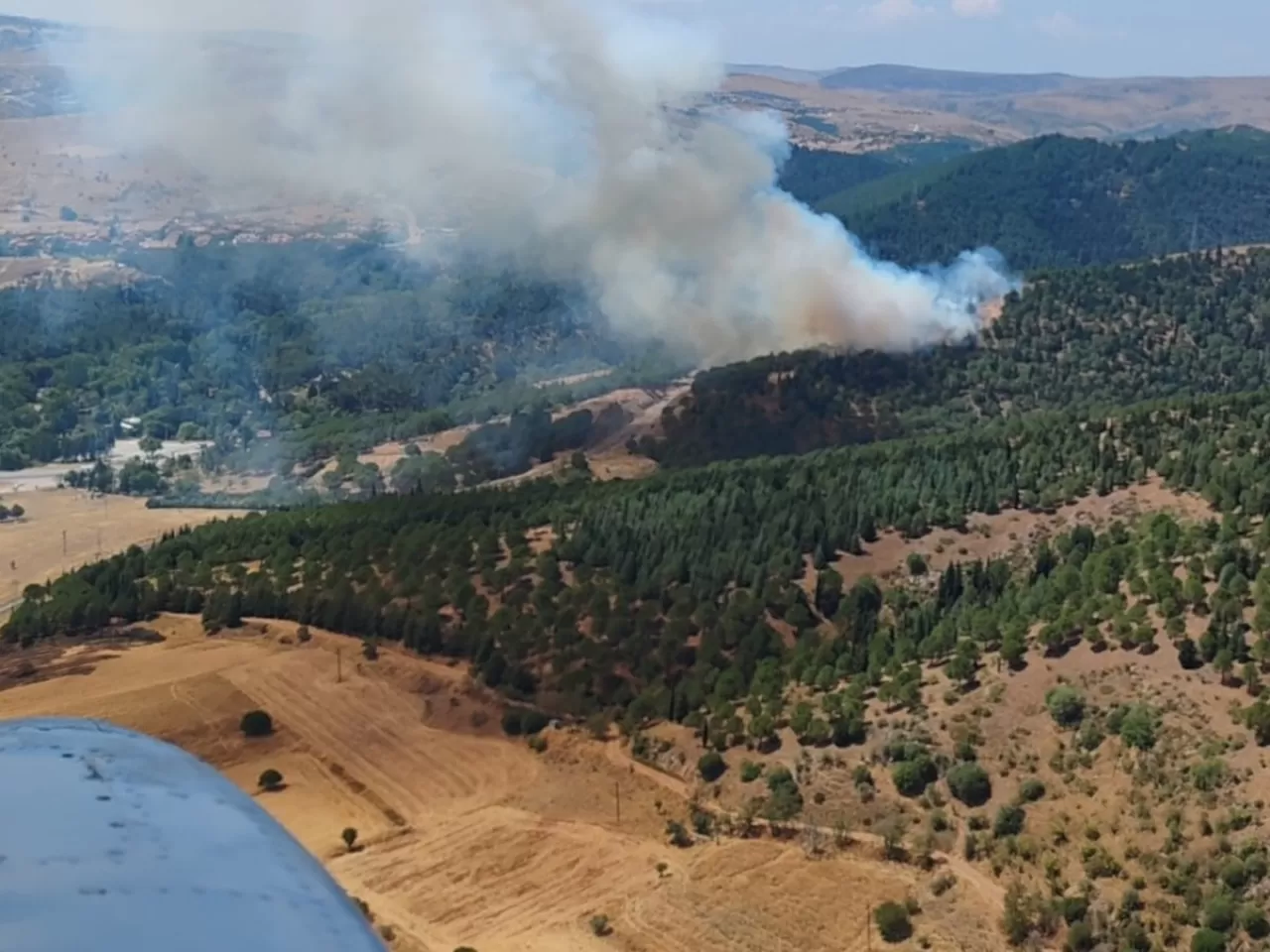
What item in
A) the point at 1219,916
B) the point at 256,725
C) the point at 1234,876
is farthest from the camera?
the point at 256,725

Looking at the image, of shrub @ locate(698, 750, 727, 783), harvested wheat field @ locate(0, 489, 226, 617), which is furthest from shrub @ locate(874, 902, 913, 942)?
harvested wheat field @ locate(0, 489, 226, 617)

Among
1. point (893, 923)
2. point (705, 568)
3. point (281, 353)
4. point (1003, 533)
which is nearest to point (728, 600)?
point (705, 568)

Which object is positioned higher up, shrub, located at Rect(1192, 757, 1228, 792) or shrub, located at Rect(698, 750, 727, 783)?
shrub, located at Rect(1192, 757, 1228, 792)

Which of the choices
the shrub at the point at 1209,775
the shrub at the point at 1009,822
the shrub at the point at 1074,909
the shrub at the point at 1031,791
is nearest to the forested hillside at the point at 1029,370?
the shrub at the point at 1031,791

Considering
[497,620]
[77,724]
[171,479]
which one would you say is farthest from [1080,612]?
[171,479]

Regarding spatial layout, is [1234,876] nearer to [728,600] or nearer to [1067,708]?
[1067,708]

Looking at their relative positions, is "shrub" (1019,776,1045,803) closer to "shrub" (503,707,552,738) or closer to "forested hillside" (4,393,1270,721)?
"forested hillside" (4,393,1270,721)
